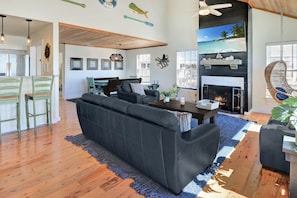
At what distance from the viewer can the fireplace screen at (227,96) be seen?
6030mm

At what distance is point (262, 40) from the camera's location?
225 inches

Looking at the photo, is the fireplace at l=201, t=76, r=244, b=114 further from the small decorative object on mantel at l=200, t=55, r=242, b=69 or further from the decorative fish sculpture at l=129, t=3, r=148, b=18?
the decorative fish sculpture at l=129, t=3, r=148, b=18

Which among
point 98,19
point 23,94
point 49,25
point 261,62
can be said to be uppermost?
point 98,19

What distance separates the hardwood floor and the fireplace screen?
2.74 meters

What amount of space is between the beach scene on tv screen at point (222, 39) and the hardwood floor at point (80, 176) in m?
3.51

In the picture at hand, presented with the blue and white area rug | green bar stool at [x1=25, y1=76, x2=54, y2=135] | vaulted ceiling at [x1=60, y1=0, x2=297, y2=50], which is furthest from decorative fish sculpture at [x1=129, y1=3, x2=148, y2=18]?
the blue and white area rug

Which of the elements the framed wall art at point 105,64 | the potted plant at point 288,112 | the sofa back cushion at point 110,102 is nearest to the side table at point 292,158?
the potted plant at point 288,112

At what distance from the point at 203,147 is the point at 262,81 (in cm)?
460

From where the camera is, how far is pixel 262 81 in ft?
19.2

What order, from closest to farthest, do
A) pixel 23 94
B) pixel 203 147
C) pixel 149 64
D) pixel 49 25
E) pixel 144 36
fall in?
pixel 203 147 → pixel 23 94 → pixel 49 25 → pixel 144 36 → pixel 149 64

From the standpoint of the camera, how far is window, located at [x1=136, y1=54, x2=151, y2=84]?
980 cm

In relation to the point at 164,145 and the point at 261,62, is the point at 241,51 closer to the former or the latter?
the point at 261,62

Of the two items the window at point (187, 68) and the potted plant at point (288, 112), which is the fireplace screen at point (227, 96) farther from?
the potted plant at point (288, 112)

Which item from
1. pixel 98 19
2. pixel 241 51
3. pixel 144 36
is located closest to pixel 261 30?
pixel 241 51
